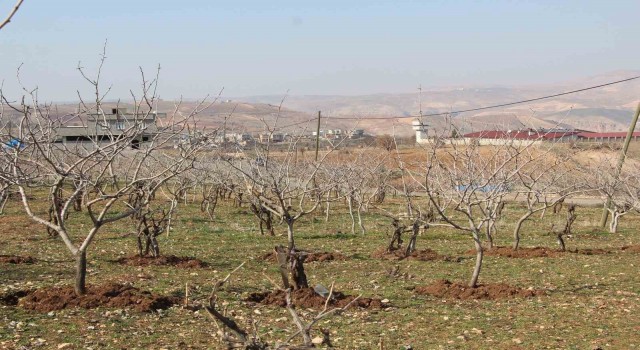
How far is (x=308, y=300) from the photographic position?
32.0ft

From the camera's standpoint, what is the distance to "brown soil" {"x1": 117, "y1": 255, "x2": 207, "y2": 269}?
1323 centimetres

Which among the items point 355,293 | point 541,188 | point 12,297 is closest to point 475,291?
point 355,293

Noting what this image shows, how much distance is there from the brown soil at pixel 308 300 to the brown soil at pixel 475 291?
4.31ft

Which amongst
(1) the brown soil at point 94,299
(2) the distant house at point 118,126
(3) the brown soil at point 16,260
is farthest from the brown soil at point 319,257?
(1) the brown soil at point 94,299

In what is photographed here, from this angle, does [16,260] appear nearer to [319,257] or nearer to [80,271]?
[80,271]

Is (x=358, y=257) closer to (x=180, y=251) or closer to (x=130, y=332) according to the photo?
(x=180, y=251)

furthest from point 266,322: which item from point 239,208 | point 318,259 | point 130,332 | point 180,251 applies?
point 239,208

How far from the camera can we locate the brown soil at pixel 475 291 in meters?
10.7

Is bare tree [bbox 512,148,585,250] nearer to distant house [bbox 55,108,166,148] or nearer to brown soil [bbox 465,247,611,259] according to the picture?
brown soil [bbox 465,247,611,259]

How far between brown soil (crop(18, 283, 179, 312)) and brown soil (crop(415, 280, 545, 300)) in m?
3.97

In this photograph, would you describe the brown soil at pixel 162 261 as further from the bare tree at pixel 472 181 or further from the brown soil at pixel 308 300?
the bare tree at pixel 472 181

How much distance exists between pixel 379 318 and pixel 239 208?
20.8m

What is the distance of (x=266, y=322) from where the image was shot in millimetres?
8789

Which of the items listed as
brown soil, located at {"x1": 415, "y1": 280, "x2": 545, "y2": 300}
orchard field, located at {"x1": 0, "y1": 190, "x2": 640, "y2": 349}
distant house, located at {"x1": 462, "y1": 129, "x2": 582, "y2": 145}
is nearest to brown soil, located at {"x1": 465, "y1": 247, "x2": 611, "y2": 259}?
orchard field, located at {"x1": 0, "y1": 190, "x2": 640, "y2": 349}
